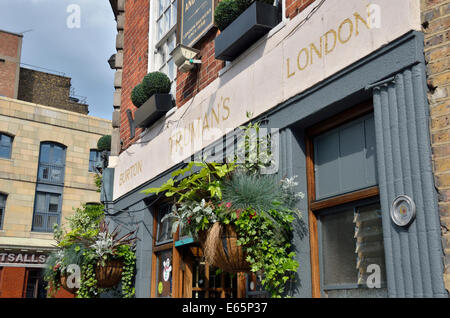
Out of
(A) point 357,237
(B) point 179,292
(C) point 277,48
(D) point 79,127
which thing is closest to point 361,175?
(A) point 357,237

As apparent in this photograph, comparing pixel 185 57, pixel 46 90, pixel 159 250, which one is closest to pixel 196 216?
pixel 185 57

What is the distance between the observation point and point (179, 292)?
7320 mm

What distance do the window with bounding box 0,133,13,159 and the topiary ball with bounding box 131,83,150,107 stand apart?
17768mm

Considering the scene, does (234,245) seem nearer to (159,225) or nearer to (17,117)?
(159,225)

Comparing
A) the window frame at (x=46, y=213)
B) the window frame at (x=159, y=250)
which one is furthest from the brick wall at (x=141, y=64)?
the window frame at (x=46, y=213)

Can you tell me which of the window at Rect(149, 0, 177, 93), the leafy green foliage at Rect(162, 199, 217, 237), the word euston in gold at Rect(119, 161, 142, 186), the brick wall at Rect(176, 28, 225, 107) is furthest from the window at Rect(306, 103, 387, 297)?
the word euston in gold at Rect(119, 161, 142, 186)

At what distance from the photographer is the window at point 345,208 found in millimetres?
4266

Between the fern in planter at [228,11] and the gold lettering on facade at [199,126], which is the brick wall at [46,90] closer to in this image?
the gold lettering on facade at [199,126]

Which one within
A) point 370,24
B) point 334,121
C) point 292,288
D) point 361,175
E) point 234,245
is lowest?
point 292,288

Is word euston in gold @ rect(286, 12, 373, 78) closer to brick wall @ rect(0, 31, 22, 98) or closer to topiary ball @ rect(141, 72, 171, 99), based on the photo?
topiary ball @ rect(141, 72, 171, 99)

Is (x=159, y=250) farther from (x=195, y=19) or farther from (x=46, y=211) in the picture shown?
(x=46, y=211)

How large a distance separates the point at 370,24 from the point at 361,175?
48.4 inches

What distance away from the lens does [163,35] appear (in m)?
8.90

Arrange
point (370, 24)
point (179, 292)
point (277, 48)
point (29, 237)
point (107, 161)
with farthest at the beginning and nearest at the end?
1. point (29, 237)
2. point (107, 161)
3. point (179, 292)
4. point (277, 48)
5. point (370, 24)
